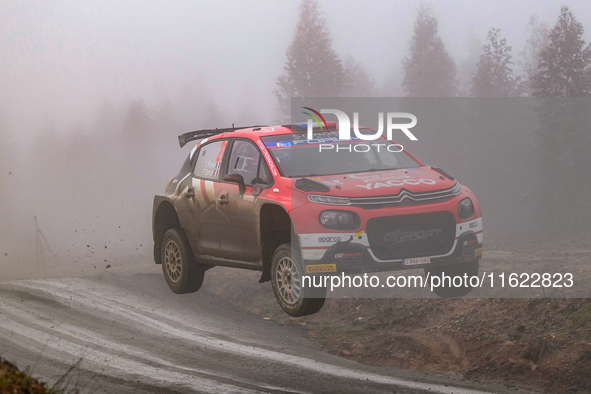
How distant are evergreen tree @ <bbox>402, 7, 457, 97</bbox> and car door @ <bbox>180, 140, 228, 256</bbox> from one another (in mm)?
68650

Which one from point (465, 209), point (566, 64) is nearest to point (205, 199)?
point (465, 209)

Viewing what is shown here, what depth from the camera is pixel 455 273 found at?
7477mm

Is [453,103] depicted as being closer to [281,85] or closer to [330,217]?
[281,85]

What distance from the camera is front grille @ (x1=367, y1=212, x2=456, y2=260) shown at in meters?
6.62

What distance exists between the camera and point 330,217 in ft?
21.8

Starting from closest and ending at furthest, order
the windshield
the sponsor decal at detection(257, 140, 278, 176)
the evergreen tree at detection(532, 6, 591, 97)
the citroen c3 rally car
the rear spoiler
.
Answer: the citroen c3 rally car, the sponsor decal at detection(257, 140, 278, 176), the windshield, the rear spoiler, the evergreen tree at detection(532, 6, 591, 97)

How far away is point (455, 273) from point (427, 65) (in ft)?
237

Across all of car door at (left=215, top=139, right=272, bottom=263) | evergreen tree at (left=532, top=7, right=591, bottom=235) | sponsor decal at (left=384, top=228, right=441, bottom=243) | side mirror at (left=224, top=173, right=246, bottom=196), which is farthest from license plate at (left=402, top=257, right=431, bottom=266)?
evergreen tree at (left=532, top=7, right=591, bottom=235)

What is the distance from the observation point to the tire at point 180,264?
27.7ft

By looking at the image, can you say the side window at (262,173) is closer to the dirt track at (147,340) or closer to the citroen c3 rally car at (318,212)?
the citroen c3 rally car at (318,212)

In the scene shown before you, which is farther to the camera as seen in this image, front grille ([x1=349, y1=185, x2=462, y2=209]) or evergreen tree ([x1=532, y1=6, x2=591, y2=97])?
evergreen tree ([x1=532, y1=6, x2=591, y2=97])

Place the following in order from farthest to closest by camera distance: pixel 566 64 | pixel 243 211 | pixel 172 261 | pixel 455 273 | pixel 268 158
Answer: pixel 566 64, pixel 172 261, pixel 455 273, pixel 268 158, pixel 243 211

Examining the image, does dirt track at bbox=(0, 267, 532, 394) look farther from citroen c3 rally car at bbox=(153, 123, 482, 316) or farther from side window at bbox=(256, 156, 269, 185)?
side window at bbox=(256, 156, 269, 185)

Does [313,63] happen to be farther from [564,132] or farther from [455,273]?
[455,273]
